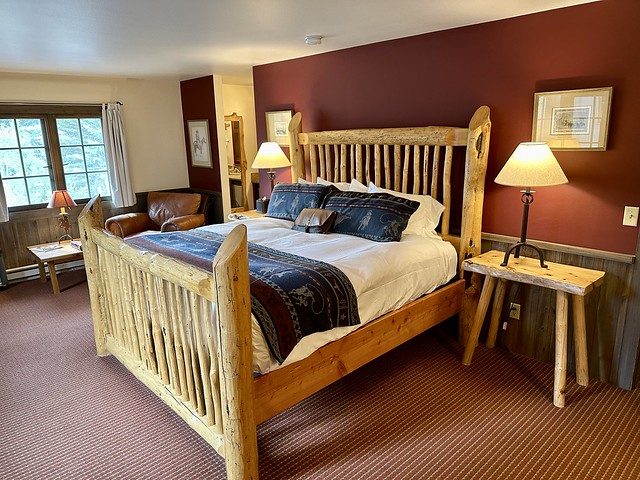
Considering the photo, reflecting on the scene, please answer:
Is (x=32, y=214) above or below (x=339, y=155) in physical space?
below

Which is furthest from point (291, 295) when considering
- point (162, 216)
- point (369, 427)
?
point (162, 216)

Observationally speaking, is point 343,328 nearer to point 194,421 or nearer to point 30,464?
point 194,421

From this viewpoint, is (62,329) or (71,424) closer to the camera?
(71,424)

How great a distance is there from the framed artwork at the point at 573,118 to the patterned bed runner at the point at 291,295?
159cm

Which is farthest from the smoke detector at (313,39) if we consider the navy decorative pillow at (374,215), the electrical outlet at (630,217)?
the electrical outlet at (630,217)

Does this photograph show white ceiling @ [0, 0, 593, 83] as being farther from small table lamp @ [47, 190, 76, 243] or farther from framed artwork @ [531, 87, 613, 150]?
small table lamp @ [47, 190, 76, 243]

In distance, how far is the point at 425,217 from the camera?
3.26 m

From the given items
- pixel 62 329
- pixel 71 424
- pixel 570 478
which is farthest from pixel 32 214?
pixel 570 478

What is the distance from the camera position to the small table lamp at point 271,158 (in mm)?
4285

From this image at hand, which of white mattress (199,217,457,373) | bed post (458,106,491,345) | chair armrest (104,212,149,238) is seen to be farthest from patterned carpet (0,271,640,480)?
chair armrest (104,212,149,238)

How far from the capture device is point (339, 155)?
13.3 ft

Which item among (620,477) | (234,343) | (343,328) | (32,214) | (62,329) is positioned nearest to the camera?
(234,343)

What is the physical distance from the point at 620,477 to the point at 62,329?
3.92m

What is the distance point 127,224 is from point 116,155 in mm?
884
